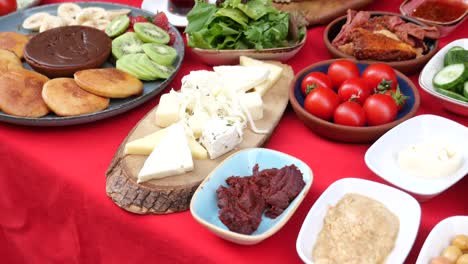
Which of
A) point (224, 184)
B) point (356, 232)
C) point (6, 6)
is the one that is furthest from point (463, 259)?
point (6, 6)

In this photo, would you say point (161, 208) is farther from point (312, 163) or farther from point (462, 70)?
point (462, 70)

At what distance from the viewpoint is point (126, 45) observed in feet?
7.13

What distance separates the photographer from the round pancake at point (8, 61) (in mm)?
2033

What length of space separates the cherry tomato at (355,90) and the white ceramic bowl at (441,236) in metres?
0.60

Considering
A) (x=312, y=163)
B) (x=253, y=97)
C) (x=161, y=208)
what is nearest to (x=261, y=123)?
(x=253, y=97)

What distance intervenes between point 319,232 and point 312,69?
0.79 m

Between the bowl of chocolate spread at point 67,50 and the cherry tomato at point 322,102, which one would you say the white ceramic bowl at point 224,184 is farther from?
the bowl of chocolate spread at point 67,50

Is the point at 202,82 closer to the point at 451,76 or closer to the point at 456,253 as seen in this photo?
the point at 451,76

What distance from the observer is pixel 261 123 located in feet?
5.86

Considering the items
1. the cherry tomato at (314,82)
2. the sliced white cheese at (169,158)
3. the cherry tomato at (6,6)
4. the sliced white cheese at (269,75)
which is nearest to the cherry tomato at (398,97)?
the cherry tomato at (314,82)

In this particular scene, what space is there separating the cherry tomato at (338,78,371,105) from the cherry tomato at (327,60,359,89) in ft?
0.22

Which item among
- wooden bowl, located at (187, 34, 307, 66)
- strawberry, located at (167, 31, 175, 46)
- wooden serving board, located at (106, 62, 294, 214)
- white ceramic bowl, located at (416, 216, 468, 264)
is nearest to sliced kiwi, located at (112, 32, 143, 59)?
strawberry, located at (167, 31, 175, 46)

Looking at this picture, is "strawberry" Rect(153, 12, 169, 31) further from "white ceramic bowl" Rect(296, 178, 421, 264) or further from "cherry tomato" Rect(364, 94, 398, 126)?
"white ceramic bowl" Rect(296, 178, 421, 264)

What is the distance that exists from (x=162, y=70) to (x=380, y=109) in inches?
33.7
